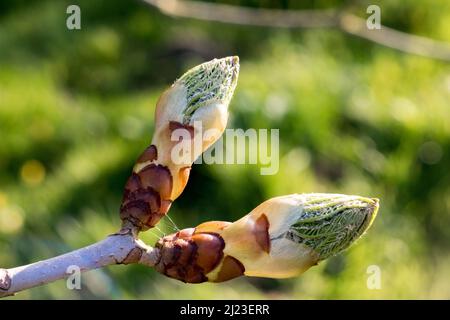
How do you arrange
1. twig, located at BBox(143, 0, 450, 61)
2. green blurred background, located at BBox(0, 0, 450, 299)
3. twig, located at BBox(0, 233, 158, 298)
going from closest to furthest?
twig, located at BBox(0, 233, 158, 298), twig, located at BBox(143, 0, 450, 61), green blurred background, located at BBox(0, 0, 450, 299)

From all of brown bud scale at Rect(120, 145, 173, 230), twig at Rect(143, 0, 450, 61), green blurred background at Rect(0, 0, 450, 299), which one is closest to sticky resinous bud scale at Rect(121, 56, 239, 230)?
brown bud scale at Rect(120, 145, 173, 230)

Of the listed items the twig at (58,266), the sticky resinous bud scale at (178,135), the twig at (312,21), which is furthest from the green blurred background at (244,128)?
the twig at (58,266)

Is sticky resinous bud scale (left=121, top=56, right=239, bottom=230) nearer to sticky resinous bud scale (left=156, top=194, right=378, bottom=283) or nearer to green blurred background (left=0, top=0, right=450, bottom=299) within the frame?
sticky resinous bud scale (left=156, top=194, right=378, bottom=283)

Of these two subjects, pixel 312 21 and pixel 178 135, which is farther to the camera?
pixel 312 21

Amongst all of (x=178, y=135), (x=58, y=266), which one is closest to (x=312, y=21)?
(x=178, y=135)

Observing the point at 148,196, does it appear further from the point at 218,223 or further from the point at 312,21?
the point at 312,21

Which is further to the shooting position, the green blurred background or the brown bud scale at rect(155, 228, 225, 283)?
the green blurred background
